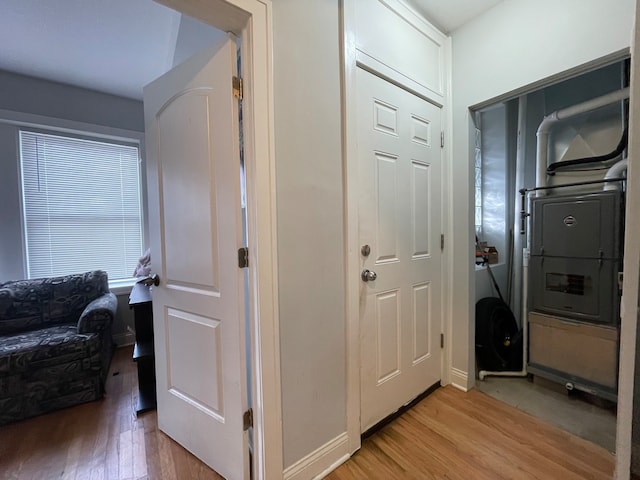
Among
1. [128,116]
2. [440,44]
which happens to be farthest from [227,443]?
[128,116]

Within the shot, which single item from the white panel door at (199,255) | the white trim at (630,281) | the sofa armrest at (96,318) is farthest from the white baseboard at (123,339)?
the white trim at (630,281)

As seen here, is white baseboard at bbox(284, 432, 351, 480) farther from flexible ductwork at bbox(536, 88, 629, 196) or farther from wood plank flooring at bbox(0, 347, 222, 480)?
flexible ductwork at bbox(536, 88, 629, 196)

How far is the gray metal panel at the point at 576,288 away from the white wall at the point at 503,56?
24.2 inches

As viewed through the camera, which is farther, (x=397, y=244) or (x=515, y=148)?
(x=515, y=148)

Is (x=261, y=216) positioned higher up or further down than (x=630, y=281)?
higher up

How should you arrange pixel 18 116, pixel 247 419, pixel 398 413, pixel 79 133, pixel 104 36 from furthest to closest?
pixel 79 133
pixel 18 116
pixel 104 36
pixel 398 413
pixel 247 419

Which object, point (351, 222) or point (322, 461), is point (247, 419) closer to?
point (322, 461)

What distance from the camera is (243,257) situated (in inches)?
46.4

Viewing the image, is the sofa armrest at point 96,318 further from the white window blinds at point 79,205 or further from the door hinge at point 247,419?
the door hinge at point 247,419

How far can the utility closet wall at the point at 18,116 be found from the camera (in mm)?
2488

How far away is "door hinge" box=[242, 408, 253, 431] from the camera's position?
3.99ft

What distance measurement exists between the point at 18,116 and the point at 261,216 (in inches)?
122

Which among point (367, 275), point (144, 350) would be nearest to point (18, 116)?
point (144, 350)

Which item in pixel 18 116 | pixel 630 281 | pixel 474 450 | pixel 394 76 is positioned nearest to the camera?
pixel 630 281
